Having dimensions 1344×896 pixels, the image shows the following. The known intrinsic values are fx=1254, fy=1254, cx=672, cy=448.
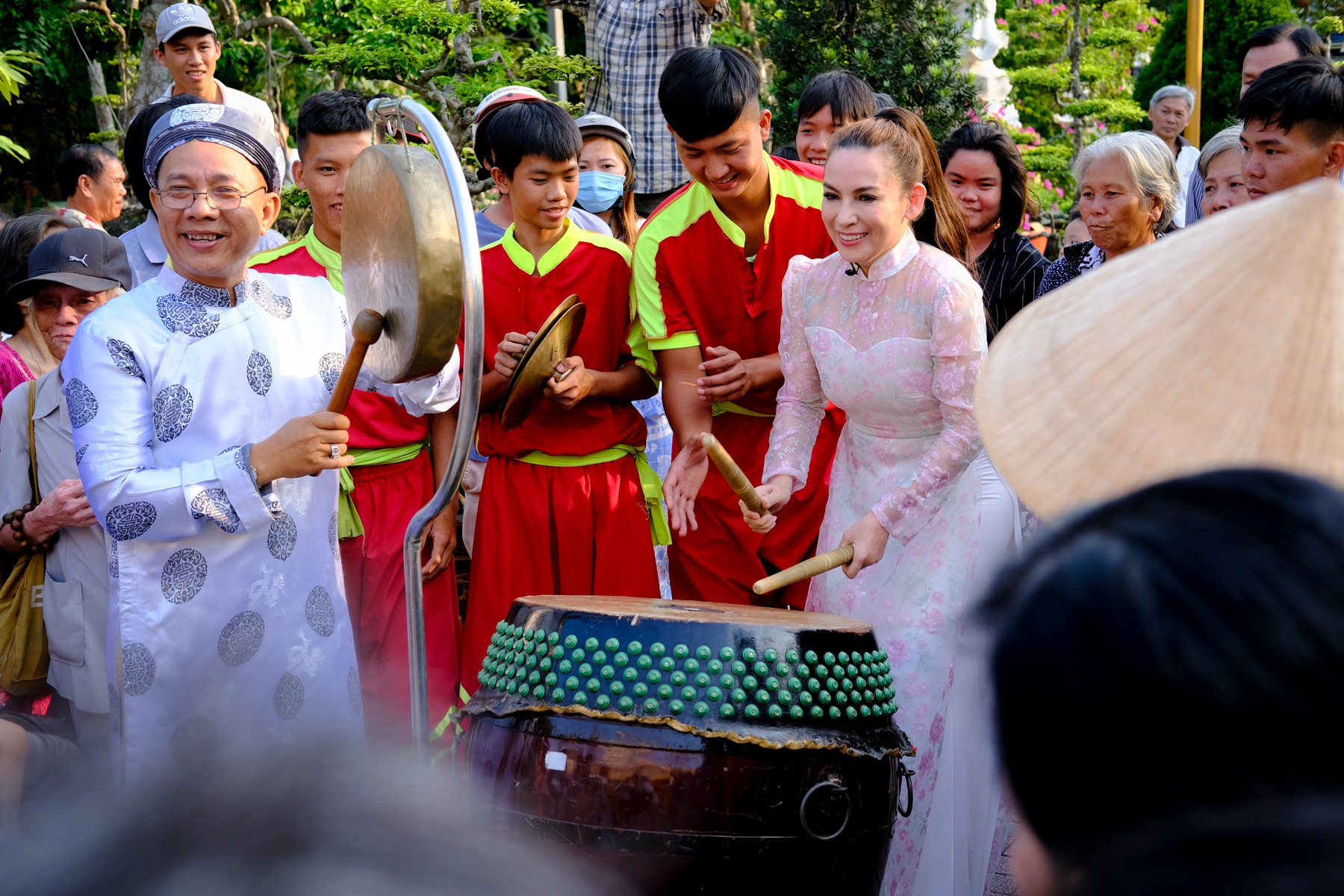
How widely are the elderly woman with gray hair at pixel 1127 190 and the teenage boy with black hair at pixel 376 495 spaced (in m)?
2.10

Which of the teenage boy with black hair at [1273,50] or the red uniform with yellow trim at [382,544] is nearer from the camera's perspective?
the red uniform with yellow trim at [382,544]

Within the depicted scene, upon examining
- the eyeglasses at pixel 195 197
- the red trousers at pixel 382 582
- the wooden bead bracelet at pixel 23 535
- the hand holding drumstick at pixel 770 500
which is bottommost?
the red trousers at pixel 382 582

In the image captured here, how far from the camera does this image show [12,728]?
264 cm

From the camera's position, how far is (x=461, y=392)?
76.2 inches

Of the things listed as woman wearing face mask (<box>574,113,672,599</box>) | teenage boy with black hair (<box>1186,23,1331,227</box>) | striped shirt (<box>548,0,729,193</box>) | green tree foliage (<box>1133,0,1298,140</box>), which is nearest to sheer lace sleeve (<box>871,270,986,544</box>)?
woman wearing face mask (<box>574,113,672,599</box>)

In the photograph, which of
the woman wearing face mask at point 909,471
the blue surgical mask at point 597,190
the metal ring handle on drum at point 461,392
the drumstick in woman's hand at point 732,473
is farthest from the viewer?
the blue surgical mask at point 597,190

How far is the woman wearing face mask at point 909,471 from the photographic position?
2807mm

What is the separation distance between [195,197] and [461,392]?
94cm

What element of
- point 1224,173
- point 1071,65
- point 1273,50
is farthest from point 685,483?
point 1071,65

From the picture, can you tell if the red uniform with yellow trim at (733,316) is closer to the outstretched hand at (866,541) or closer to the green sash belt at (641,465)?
the green sash belt at (641,465)

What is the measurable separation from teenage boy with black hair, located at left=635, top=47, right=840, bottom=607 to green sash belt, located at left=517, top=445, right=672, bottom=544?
4.6 inches

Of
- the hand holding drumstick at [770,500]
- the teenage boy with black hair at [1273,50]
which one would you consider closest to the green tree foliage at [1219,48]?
the teenage boy with black hair at [1273,50]

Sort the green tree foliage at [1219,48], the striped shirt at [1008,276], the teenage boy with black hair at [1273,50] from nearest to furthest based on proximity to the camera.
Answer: the striped shirt at [1008,276] → the teenage boy with black hair at [1273,50] → the green tree foliage at [1219,48]

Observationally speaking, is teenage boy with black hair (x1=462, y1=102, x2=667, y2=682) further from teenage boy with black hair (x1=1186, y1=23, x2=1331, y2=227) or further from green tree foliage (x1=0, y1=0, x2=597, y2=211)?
green tree foliage (x1=0, y1=0, x2=597, y2=211)
